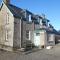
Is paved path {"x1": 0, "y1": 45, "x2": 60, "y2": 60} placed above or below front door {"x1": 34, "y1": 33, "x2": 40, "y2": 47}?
below

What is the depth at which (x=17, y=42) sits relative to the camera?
100.0ft

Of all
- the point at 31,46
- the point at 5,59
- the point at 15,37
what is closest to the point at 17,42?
the point at 15,37

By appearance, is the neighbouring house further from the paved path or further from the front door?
the paved path

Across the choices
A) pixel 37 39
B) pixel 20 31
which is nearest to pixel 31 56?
pixel 20 31

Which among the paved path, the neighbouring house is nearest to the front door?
the neighbouring house

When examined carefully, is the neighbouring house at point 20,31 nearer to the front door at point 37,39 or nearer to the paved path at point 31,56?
the front door at point 37,39

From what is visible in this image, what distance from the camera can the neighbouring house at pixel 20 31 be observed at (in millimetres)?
30297

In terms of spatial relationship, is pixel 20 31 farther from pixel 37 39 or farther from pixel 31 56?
pixel 31 56

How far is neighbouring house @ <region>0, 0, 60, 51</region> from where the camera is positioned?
99.4ft

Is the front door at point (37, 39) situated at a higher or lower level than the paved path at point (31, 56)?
higher

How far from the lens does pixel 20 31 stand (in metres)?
30.8

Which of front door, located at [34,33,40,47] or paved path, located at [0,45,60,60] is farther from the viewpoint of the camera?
front door, located at [34,33,40,47]

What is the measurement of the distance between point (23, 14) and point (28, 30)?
11.4ft

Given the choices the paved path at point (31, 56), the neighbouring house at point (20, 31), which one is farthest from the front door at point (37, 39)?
the paved path at point (31, 56)
